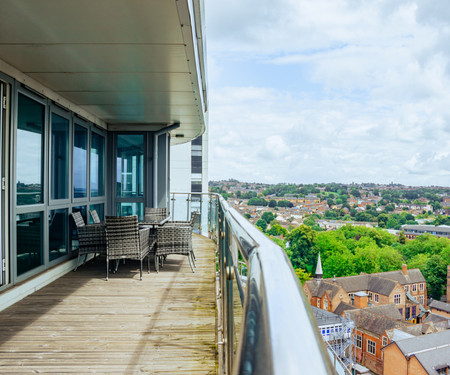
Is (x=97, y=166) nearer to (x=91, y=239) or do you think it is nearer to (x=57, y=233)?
(x=91, y=239)

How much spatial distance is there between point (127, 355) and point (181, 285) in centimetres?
203

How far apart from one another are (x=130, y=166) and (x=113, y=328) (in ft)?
16.2

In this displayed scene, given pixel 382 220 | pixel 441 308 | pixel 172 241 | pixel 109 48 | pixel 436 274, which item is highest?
pixel 109 48

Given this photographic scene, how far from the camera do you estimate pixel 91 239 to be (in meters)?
5.74

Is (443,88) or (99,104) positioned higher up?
(443,88)

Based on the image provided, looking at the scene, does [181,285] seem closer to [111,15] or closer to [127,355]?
[127,355]

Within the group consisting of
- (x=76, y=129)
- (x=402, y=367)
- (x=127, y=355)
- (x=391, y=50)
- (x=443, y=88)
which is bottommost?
(x=402, y=367)

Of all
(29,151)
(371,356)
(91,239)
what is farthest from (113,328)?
(371,356)

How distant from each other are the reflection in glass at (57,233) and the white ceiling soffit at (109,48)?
5.42ft

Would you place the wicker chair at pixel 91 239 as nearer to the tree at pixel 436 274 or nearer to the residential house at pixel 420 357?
the residential house at pixel 420 357

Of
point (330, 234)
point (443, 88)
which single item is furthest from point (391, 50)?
point (330, 234)

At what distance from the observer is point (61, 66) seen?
4059 millimetres

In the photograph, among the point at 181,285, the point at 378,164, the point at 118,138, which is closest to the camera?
the point at 181,285

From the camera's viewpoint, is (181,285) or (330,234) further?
(330,234)
